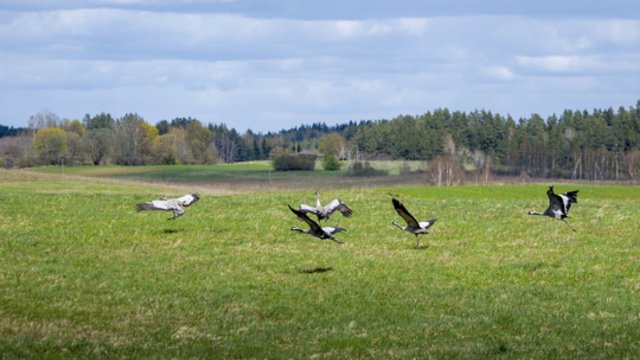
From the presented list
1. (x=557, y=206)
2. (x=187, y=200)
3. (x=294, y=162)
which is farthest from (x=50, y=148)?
(x=557, y=206)

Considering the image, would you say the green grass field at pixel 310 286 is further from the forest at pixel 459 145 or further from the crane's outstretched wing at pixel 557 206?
the forest at pixel 459 145

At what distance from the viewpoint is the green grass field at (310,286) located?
14.7 m

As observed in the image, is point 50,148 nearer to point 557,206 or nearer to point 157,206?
point 157,206

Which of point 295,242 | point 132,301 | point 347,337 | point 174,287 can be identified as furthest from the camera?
point 295,242

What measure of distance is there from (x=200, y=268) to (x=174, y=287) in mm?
2668

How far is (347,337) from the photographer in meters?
15.2

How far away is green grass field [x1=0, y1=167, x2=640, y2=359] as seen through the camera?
48.1 feet

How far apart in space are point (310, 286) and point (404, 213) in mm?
3511

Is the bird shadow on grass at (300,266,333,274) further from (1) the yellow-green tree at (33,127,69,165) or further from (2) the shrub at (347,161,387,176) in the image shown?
(1) the yellow-green tree at (33,127,69,165)

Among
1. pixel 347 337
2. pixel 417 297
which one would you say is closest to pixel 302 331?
pixel 347 337

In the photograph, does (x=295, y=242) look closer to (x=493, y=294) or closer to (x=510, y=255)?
(x=510, y=255)

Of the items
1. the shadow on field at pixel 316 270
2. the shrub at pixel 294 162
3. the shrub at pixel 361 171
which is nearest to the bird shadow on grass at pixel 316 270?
the shadow on field at pixel 316 270

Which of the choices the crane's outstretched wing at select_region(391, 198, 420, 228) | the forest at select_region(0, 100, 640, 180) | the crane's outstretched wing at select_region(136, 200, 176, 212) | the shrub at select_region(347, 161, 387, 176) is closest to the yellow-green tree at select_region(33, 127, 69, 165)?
the forest at select_region(0, 100, 640, 180)

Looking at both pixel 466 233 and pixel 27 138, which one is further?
pixel 27 138
